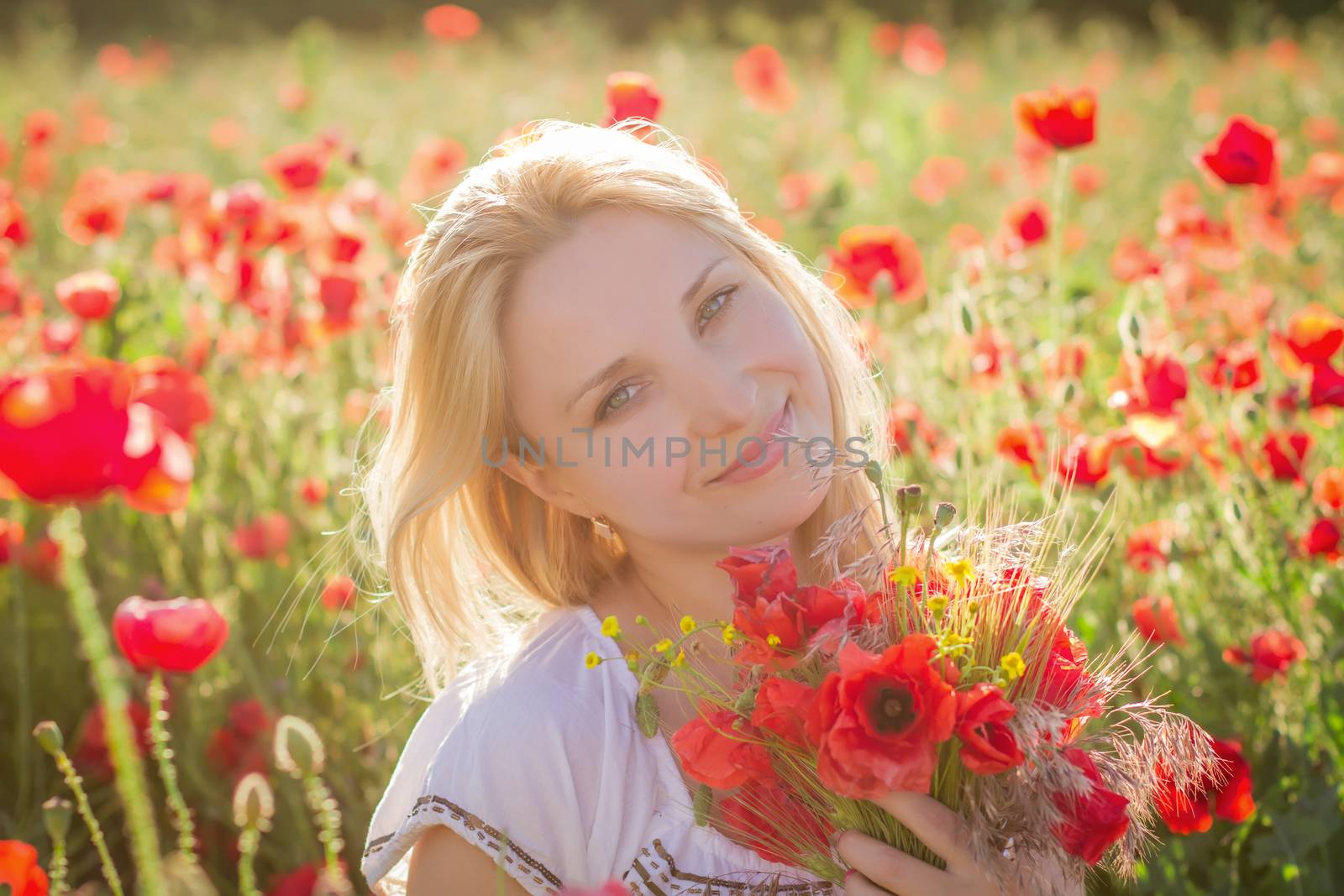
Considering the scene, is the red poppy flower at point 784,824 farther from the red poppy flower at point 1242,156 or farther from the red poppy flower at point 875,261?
the red poppy flower at point 1242,156

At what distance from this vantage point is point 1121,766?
3.58 ft

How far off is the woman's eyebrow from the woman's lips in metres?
0.17

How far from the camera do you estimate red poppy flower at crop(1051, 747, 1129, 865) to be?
3.31 ft

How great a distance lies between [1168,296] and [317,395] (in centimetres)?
174

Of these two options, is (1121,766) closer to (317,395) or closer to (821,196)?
(317,395)

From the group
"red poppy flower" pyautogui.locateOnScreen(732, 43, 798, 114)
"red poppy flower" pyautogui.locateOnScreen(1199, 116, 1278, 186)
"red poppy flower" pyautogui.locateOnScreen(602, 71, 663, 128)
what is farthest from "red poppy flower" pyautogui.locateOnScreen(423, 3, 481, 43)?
"red poppy flower" pyautogui.locateOnScreen(1199, 116, 1278, 186)

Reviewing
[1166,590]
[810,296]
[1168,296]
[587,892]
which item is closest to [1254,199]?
[1168,296]

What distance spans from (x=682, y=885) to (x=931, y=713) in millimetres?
593

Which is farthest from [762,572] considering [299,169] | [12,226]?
[12,226]

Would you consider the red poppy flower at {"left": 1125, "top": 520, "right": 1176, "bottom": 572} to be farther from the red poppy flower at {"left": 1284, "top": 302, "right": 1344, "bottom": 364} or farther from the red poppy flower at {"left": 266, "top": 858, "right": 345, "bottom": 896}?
the red poppy flower at {"left": 266, "top": 858, "right": 345, "bottom": 896}

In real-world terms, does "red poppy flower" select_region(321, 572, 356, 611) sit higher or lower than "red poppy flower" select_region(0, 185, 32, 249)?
lower

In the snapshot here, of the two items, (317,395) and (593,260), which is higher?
(593,260)

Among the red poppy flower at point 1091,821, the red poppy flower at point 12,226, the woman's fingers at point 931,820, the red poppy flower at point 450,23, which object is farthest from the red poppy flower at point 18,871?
the red poppy flower at point 450,23

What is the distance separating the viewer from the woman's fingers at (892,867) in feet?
3.64
